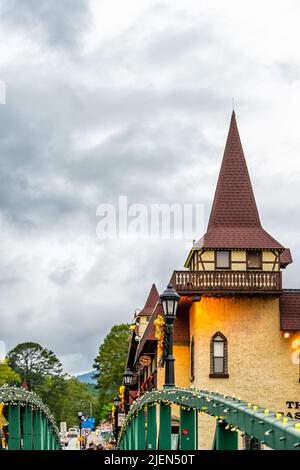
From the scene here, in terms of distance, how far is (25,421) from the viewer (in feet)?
74.4

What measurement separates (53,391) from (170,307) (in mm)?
131277

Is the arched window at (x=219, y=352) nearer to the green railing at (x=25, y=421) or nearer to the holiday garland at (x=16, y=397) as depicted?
the green railing at (x=25, y=421)

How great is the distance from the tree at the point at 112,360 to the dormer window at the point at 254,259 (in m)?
70.9

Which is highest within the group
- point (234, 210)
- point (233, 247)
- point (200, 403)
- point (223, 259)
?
point (234, 210)

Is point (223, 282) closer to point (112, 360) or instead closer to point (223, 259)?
point (223, 259)

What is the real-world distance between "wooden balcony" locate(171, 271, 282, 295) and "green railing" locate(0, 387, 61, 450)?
12.3 metres

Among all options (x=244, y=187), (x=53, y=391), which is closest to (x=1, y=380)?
(x=244, y=187)

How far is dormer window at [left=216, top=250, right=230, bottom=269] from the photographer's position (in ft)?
144

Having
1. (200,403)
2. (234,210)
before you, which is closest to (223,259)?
(234,210)

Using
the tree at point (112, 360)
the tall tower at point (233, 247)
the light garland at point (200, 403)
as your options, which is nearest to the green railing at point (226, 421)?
the light garland at point (200, 403)

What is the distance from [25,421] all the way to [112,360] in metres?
94.9

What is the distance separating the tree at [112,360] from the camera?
11456cm
